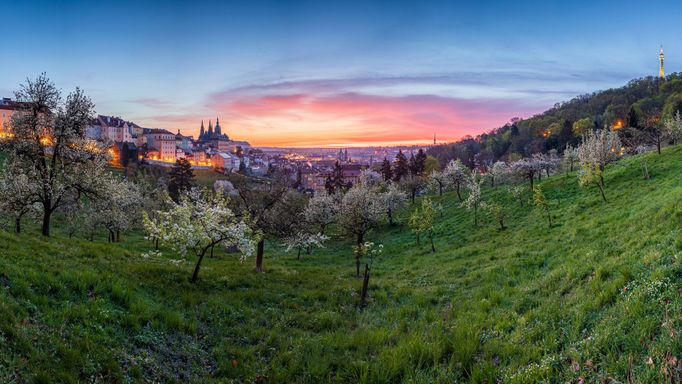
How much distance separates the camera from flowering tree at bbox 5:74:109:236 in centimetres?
2417

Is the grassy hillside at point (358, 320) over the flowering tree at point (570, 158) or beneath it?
beneath

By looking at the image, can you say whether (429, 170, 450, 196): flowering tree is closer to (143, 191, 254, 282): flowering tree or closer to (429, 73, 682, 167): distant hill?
(143, 191, 254, 282): flowering tree

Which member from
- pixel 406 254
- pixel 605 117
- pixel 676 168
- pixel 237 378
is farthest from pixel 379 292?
pixel 605 117

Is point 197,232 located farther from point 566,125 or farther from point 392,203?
point 566,125

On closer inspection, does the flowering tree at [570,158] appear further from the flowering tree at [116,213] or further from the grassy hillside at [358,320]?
the flowering tree at [116,213]

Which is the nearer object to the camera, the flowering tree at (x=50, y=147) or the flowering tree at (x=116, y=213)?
the flowering tree at (x=50, y=147)

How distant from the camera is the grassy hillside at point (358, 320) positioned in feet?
26.4

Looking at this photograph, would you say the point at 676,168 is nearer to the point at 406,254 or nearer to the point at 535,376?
the point at 406,254

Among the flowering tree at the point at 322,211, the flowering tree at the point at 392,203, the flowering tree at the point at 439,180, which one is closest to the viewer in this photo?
the flowering tree at the point at 322,211

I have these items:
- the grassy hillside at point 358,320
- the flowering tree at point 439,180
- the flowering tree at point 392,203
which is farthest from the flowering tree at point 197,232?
the flowering tree at point 439,180

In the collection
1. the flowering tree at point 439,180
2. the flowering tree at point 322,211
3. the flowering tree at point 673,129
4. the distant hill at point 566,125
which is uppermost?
the distant hill at point 566,125

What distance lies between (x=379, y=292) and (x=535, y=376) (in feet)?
39.7

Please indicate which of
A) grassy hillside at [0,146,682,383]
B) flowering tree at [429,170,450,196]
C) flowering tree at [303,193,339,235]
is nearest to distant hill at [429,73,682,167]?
flowering tree at [429,170,450,196]

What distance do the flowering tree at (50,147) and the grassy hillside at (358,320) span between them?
214 inches
